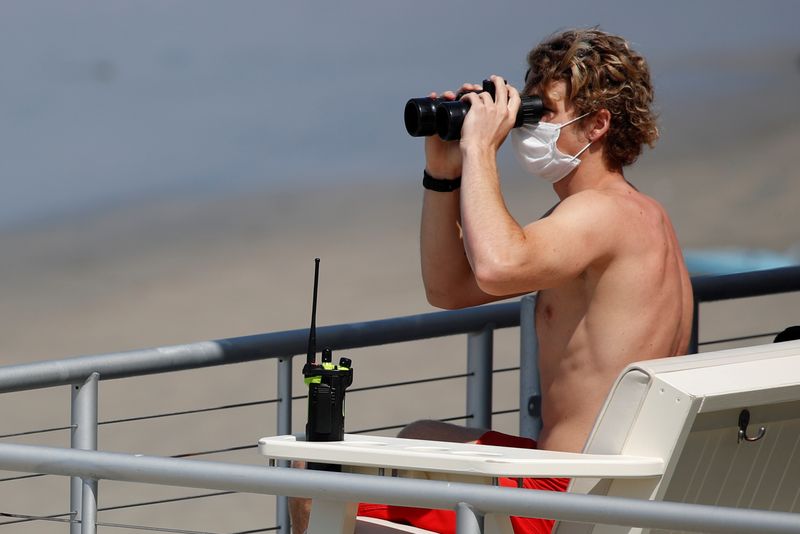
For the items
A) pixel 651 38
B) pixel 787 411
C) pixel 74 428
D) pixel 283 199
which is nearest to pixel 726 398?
pixel 787 411

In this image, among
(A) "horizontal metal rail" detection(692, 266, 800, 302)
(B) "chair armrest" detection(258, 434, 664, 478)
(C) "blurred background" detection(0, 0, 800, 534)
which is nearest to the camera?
(B) "chair armrest" detection(258, 434, 664, 478)

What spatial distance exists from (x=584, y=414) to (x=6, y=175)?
1045cm

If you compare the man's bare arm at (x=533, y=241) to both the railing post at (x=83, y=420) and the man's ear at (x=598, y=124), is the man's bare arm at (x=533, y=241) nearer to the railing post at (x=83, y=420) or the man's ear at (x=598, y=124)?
the man's ear at (x=598, y=124)

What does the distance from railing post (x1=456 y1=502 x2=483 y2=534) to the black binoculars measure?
1.19 meters

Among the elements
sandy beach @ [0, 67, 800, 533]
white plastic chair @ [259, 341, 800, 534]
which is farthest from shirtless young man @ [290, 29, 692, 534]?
sandy beach @ [0, 67, 800, 533]

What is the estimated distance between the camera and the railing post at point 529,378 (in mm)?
3633

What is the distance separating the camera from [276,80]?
14320mm

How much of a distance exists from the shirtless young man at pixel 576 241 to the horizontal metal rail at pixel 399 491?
62cm

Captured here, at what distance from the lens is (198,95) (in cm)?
1409

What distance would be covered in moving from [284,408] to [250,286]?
5881 mm

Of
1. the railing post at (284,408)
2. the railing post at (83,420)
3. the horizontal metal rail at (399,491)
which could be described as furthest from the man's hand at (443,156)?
the horizontal metal rail at (399,491)

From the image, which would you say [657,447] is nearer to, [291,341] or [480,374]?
[291,341]

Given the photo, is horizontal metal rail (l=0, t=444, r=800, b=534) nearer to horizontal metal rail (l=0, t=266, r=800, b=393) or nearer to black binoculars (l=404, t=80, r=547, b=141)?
horizontal metal rail (l=0, t=266, r=800, b=393)

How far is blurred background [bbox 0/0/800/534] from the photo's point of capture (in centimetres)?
830
